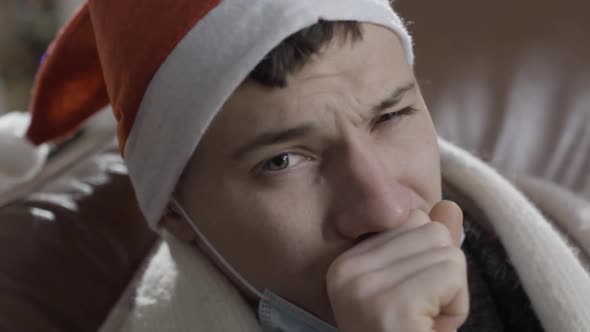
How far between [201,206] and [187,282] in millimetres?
145

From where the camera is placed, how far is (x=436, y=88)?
1.20 meters

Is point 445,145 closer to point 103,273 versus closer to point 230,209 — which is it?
point 230,209

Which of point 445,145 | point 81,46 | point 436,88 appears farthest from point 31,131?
point 436,88

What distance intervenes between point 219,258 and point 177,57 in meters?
0.23

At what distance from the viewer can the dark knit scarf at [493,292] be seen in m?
0.70

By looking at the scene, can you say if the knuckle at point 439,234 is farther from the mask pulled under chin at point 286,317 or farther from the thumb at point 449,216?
the mask pulled under chin at point 286,317

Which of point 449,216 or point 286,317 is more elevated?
point 449,216

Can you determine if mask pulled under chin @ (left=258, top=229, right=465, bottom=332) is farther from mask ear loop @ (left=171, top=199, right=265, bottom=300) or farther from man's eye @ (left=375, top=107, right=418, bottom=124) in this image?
man's eye @ (left=375, top=107, right=418, bottom=124)

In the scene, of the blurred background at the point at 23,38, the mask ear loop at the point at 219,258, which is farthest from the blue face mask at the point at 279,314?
the blurred background at the point at 23,38

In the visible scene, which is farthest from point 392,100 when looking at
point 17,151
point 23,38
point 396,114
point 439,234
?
point 23,38

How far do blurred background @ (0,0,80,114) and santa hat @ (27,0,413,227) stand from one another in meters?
1.63

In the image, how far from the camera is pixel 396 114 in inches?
22.7

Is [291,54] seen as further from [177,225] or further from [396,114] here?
[177,225]

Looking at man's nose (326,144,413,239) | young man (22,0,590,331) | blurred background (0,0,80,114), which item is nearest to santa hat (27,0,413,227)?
young man (22,0,590,331)
